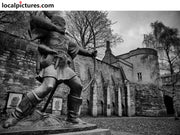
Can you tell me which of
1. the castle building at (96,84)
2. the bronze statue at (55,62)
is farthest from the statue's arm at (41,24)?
the castle building at (96,84)

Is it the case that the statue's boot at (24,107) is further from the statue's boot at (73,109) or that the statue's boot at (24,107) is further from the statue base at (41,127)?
the statue's boot at (73,109)

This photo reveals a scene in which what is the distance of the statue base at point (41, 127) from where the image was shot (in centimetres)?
166

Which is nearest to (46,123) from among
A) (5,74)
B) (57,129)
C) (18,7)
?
(57,129)

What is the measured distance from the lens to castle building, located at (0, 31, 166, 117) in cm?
923

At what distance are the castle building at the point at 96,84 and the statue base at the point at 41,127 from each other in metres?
0.75

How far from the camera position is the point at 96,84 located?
49.6 ft

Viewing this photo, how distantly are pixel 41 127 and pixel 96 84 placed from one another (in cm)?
1334

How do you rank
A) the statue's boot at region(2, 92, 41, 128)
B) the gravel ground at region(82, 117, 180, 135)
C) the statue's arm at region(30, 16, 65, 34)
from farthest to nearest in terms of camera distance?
the gravel ground at region(82, 117, 180, 135), the statue's arm at region(30, 16, 65, 34), the statue's boot at region(2, 92, 41, 128)

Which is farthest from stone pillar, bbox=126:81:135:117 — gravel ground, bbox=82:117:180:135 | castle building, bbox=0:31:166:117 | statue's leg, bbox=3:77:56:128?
statue's leg, bbox=3:77:56:128

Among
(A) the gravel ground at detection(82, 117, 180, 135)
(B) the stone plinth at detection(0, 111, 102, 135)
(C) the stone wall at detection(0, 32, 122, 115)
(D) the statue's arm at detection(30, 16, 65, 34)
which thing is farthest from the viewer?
(C) the stone wall at detection(0, 32, 122, 115)

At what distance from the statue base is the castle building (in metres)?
0.75

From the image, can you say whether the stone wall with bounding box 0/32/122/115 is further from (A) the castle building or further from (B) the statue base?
(B) the statue base

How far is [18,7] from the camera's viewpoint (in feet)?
9.32

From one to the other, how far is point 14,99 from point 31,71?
2.55m
